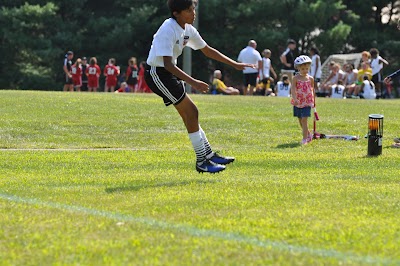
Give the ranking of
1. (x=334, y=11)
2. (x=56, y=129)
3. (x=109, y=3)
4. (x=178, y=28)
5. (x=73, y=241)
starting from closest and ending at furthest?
(x=73, y=241) < (x=178, y=28) < (x=56, y=129) < (x=334, y=11) < (x=109, y=3)

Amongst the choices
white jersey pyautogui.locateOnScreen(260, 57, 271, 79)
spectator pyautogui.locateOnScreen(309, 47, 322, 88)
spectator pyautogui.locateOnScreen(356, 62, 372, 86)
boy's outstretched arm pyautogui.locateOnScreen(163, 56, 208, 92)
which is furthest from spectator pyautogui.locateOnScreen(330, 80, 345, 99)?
boy's outstretched arm pyautogui.locateOnScreen(163, 56, 208, 92)

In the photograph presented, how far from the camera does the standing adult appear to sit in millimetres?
30352

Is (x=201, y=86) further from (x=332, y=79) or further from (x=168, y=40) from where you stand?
(x=332, y=79)

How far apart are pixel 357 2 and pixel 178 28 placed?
47.7m

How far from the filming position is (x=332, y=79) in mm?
35000

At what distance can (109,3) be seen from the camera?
181 feet

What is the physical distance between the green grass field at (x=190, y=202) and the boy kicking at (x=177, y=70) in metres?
0.36

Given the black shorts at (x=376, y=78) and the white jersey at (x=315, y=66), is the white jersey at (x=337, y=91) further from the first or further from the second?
the white jersey at (x=315, y=66)

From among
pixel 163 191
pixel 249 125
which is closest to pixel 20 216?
pixel 163 191

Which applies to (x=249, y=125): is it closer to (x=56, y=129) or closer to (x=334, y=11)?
(x=56, y=129)

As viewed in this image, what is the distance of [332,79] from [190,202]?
27.7m

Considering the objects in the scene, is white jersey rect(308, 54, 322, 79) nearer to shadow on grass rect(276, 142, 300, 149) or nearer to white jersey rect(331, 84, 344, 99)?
white jersey rect(331, 84, 344, 99)

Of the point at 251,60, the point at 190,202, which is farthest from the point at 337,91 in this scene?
the point at 190,202

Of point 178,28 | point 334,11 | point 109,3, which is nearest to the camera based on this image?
point 178,28
